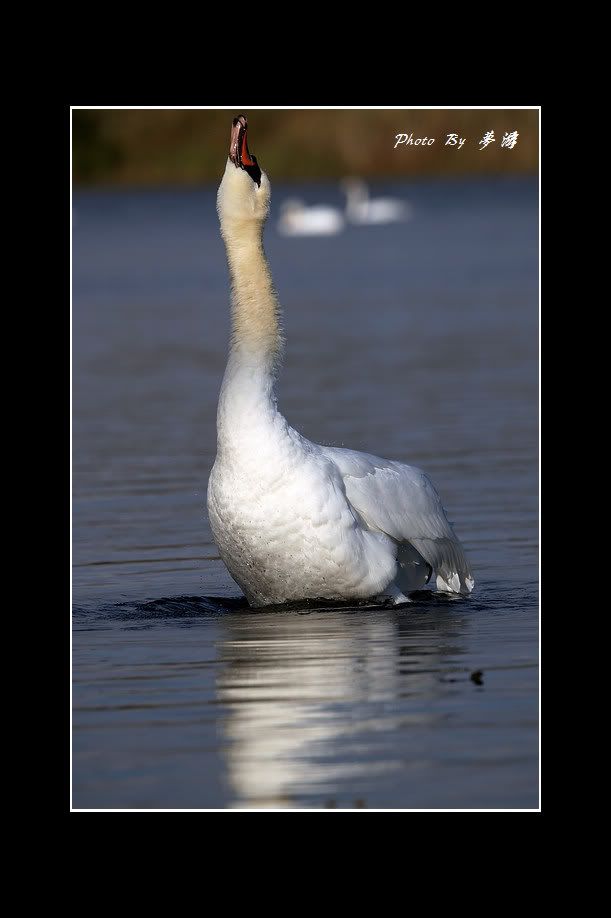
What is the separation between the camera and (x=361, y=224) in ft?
182

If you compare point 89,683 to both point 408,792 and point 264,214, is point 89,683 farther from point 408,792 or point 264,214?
point 264,214

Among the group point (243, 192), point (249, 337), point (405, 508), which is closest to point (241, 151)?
point (243, 192)

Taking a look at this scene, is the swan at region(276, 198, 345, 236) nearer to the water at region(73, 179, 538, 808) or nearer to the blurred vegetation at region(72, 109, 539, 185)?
the blurred vegetation at region(72, 109, 539, 185)

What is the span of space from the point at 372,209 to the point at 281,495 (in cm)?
4478

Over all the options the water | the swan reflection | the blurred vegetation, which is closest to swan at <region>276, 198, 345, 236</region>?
the blurred vegetation

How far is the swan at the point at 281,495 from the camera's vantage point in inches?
369

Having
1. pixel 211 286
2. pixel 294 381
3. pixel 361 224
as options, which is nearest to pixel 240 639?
pixel 294 381

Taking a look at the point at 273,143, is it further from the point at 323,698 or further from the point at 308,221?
the point at 323,698

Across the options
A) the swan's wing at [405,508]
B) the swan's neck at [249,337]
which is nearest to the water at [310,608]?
the swan's wing at [405,508]

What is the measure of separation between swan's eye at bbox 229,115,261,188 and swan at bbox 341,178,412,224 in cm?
4312

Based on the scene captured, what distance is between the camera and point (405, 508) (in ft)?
33.4

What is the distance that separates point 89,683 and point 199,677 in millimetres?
515

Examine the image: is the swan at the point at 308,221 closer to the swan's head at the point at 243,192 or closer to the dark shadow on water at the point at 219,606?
the swan's head at the point at 243,192

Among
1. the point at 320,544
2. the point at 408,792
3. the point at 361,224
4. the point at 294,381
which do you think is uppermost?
the point at 361,224
